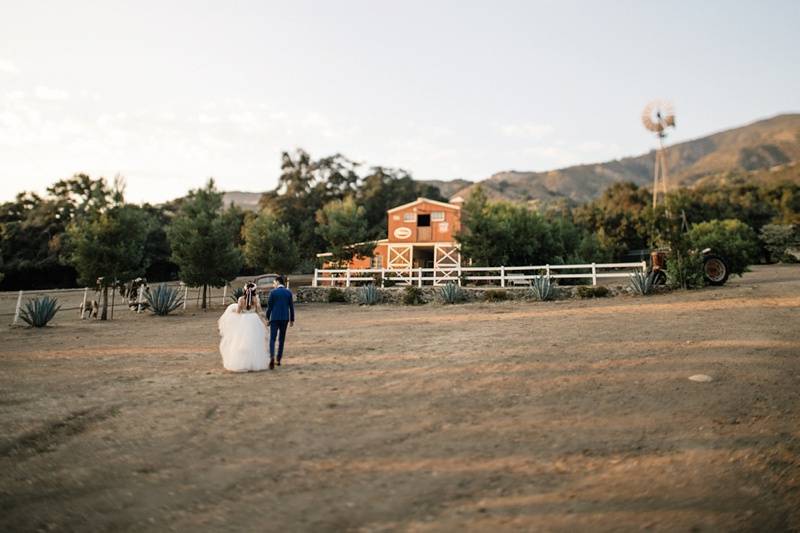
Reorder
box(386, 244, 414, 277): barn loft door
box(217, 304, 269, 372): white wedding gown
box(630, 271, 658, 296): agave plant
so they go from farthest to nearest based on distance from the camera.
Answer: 1. box(386, 244, 414, 277): barn loft door
2. box(630, 271, 658, 296): agave plant
3. box(217, 304, 269, 372): white wedding gown

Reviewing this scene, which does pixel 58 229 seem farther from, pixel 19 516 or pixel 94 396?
pixel 19 516

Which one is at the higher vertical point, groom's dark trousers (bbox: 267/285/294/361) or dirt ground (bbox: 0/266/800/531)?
groom's dark trousers (bbox: 267/285/294/361)

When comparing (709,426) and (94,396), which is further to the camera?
(94,396)

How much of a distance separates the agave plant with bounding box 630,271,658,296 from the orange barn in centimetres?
1909

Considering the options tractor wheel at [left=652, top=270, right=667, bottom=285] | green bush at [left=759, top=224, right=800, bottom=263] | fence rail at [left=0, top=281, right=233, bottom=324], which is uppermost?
green bush at [left=759, top=224, right=800, bottom=263]

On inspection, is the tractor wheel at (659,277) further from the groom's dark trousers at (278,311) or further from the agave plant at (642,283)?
the groom's dark trousers at (278,311)

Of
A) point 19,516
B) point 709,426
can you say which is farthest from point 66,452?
point 709,426

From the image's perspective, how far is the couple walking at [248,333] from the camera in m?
7.98

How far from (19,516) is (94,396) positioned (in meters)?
3.57

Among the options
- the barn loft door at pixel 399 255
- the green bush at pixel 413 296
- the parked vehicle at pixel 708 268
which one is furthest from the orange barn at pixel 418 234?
the parked vehicle at pixel 708 268

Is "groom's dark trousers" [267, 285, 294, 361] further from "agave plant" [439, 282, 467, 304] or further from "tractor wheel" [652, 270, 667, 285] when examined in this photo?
"tractor wheel" [652, 270, 667, 285]

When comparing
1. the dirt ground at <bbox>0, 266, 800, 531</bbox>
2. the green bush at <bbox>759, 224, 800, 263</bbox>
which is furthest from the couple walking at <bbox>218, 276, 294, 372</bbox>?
the green bush at <bbox>759, 224, 800, 263</bbox>

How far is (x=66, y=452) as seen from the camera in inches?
180

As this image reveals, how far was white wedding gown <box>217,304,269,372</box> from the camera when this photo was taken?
26.2 ft
